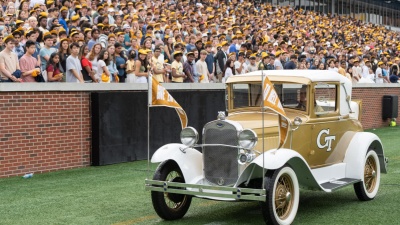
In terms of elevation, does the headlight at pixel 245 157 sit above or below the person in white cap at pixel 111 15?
below

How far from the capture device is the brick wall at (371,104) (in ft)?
76.4

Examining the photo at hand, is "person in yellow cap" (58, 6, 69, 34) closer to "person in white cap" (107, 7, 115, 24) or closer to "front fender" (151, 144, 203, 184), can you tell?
"person in white cap" (107, 7, 115, 24)

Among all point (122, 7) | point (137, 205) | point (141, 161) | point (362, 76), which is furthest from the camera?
point (362, 76)

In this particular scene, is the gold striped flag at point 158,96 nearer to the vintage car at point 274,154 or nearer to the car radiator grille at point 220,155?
the vintage car at point 274,154

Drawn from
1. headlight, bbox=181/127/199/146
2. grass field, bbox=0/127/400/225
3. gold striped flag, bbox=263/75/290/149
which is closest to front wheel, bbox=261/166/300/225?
grass field, bbox=0/127/400/225

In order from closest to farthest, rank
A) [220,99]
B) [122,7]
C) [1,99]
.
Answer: [1,99] < [220,99] < [122,7]

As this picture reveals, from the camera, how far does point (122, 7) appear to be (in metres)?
22.3

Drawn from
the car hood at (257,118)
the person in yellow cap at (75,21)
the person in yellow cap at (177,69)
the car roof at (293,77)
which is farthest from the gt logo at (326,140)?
the person in yellow cap at (75,21)

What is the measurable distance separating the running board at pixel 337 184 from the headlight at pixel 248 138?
1398 millimetres

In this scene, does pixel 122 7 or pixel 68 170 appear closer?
pixel 68 170

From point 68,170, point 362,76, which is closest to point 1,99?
point 68,170

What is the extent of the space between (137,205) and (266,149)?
208 centimetres

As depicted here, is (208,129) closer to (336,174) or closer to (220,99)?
(336,174)

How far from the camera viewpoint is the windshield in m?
9.15
